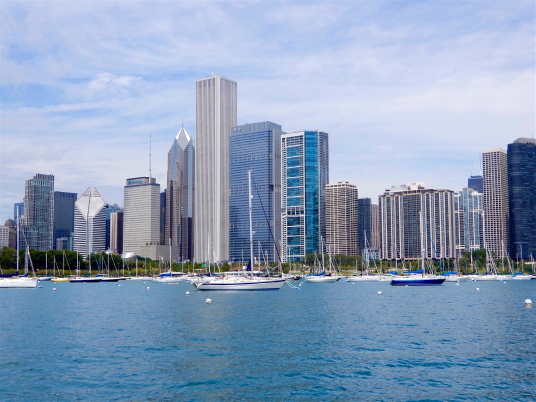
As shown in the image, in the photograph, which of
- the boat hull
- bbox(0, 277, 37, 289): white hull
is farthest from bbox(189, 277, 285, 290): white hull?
bbox(0, 277, 37, 289): white hull

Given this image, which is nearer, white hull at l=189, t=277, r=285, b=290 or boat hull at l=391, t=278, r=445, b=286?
white hull at l=189, t=277, r=285, b=290

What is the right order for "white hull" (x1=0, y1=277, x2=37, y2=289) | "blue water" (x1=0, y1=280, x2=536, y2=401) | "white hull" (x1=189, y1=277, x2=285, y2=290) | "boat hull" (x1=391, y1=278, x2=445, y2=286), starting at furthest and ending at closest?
"white hull" (x1=0, y1=277, x2=37, y2=289) → "boat hull" (x1=391, y1=278, x2=445, y2=286) → "white hull" (x1=189, y1=277, x2=285, y2=290) → "blue water" (x1=0, y1=280, x2=536, y2=401)

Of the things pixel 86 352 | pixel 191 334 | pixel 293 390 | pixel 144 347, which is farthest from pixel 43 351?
pixel 293 390

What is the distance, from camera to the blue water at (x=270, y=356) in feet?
115

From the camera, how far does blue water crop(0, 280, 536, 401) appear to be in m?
35.2

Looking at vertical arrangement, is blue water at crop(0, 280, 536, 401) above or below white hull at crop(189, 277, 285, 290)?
below

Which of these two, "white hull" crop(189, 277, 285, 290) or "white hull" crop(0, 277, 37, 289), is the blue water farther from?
"white hull" crop(0, 277, 37, 289)

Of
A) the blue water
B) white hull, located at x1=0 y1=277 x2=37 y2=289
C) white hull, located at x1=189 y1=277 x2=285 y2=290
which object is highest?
white hull, located at x1=189 y1=277 x2=285 y2=290

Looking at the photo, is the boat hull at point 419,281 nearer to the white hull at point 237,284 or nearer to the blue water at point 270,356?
the white hull at point 237,284

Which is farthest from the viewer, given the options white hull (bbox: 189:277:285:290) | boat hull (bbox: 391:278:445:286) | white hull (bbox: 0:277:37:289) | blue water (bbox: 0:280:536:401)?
white hull (bbox: 0:277:37:289)

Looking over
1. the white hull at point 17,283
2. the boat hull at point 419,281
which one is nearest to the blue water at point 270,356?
the boat hull at point 419,281

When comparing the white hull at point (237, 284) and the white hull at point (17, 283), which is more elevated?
the white hull at point (237, 284)

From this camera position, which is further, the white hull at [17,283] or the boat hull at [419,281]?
the white hull at [17,283]

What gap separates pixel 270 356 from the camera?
4522 centimetres
